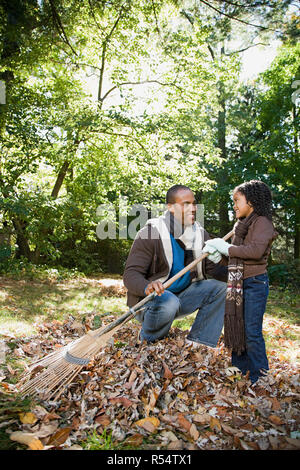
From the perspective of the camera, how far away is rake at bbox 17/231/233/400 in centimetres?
228

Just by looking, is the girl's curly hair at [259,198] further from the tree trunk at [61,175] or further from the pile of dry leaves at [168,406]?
the tree trunk at [61,175]

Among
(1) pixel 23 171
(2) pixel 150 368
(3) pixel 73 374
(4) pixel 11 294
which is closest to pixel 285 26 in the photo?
(2) pixel 150 368

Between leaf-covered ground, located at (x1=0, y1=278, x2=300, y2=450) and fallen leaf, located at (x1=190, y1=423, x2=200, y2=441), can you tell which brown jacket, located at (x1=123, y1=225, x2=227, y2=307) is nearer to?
leaf-covered ground, located at (x1=0, y1=278, x2=300, y2=450)

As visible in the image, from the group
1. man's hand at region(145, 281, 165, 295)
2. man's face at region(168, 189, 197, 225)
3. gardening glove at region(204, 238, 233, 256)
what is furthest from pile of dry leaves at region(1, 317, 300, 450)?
man's face at region(168, 189, 197, 225)

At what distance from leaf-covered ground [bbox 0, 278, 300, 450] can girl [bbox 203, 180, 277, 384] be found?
172mm

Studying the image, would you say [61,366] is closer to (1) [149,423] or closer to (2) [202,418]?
(1) [149,423]

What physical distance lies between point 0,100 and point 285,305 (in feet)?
23.5

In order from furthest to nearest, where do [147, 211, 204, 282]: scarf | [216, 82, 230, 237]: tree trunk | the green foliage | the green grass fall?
[216, 82, 230, 237]: tree trunk → the green foliage → the green grass → [147, 211, 204, 282]: scarf

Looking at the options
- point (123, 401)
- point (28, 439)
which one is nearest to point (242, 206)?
point (123, 401)

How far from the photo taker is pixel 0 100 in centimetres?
674

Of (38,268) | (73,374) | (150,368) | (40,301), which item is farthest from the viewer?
(38,268)

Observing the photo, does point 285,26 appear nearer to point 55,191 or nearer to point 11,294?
point 11,294

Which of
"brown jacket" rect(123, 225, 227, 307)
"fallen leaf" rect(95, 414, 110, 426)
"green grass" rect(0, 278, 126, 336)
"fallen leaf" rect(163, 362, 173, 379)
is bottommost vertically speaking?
"green grass" rect(0, 278, 126, 336)

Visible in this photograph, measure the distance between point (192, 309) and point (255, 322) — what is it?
839 millimetres
